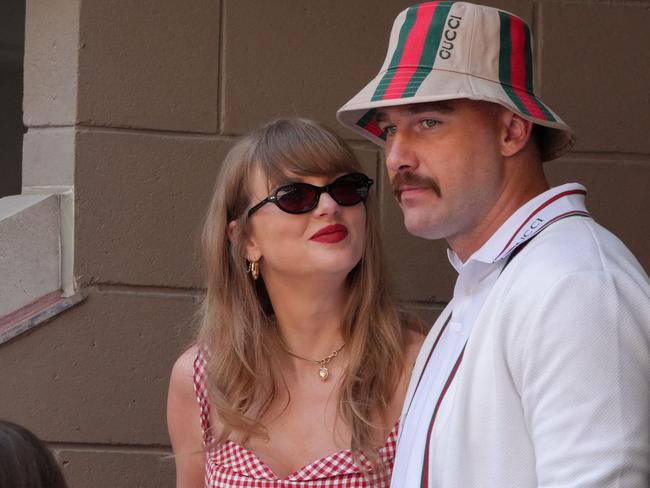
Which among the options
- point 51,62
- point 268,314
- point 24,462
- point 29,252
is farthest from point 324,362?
point 51,62

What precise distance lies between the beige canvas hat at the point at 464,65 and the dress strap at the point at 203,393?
3.29 ft

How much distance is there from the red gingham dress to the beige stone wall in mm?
765

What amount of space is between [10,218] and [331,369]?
1.29m

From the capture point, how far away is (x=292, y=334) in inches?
112

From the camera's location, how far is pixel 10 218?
3.34 meters

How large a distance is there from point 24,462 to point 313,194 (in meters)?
1.28

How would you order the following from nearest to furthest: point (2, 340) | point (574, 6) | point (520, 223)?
1. point (520, 223)
2. point (2, 340)
3. point (574, 6)

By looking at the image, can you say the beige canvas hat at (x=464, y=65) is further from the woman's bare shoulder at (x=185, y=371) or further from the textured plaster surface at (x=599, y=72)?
the textured plaster surface at (x=599, y=72)

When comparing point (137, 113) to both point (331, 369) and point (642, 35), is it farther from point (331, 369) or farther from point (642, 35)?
point (642, 35)

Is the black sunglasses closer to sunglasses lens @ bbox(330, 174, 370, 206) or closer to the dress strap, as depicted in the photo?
sunglasses lens @ bbox(330, 174, 370, 206)

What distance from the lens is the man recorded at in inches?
63.0

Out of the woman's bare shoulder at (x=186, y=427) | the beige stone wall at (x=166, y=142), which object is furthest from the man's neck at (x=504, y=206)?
the beige stone wall at (x=166, y=142)

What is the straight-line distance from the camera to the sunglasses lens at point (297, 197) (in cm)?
265

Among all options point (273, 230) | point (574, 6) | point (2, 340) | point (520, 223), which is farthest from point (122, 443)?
point (574, 6)
